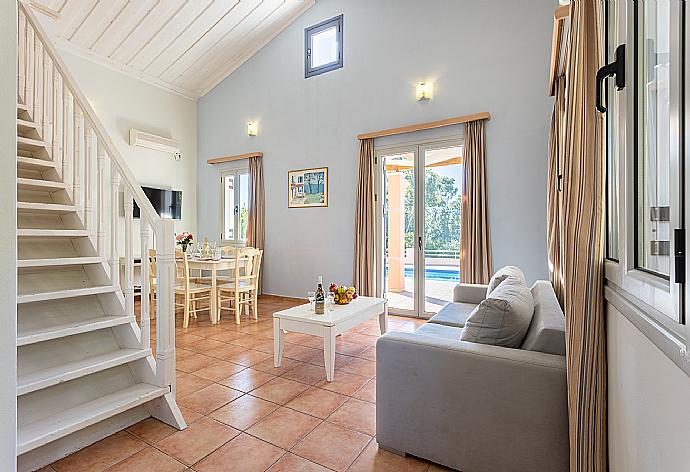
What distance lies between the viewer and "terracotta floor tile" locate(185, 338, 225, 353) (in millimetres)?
3771

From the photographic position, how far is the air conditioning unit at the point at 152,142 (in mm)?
6297

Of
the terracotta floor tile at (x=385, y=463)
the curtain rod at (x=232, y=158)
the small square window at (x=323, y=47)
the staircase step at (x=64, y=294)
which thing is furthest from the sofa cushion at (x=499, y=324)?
the curtain rod at (x=232, y=158)

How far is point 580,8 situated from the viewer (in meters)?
1.53

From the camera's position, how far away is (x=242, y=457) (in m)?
1.98

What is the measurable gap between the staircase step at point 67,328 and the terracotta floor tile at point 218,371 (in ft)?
2.93

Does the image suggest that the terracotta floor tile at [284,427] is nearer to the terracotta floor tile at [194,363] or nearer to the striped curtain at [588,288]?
the terracotta floor tile at [194,363]

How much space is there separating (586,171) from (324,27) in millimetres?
5628

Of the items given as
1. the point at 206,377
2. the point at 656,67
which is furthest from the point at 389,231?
the point at 656,67

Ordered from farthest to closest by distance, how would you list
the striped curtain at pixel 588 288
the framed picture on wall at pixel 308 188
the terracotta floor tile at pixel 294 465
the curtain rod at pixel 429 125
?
the framed picture on wall at pixel 308 188
the curtain rod at pixel 429 125
the terracotta floor tile at pixel 294 465
the striped curtain at pixel 588 288

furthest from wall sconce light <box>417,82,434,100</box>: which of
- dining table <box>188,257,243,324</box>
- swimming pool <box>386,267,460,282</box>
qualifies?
dining table <box>188,257,243,324</box>

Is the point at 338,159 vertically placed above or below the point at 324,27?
below

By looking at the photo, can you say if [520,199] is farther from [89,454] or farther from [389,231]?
[89,454]

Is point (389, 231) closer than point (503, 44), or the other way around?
point (503, 44)

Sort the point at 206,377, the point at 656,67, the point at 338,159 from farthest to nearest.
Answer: the point at 338,159 → the point at 206,377 → the point at 656,67
